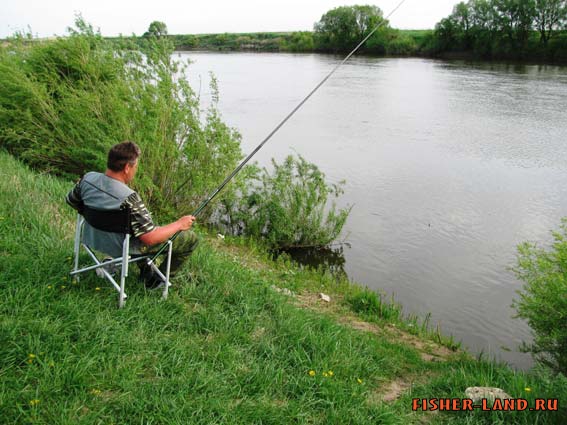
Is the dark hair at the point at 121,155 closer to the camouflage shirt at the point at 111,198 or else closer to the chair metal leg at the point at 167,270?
the camouflage shirt at the point at 111,198

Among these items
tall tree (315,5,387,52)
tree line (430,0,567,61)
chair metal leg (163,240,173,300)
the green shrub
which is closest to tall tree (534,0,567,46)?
tree line (430,0,567,61)

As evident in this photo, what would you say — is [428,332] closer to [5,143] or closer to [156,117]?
[156,117]

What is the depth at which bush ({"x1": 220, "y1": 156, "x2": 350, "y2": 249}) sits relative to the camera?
848 centimetres

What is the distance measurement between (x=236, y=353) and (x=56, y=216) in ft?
9.31

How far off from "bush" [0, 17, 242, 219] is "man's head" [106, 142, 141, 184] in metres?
3.83

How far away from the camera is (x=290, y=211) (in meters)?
8.50

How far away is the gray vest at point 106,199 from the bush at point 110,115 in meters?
3.54

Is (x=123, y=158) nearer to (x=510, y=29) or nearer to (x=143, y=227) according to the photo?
(x=143, y=227)

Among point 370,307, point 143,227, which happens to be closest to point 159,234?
point 143,227

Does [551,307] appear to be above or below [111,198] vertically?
below

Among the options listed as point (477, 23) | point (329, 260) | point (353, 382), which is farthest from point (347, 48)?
point (353, 382)

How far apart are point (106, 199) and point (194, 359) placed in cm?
122

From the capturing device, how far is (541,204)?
10.9 m


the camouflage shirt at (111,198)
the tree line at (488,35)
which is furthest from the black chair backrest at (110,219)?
the tree line at (488,35)
